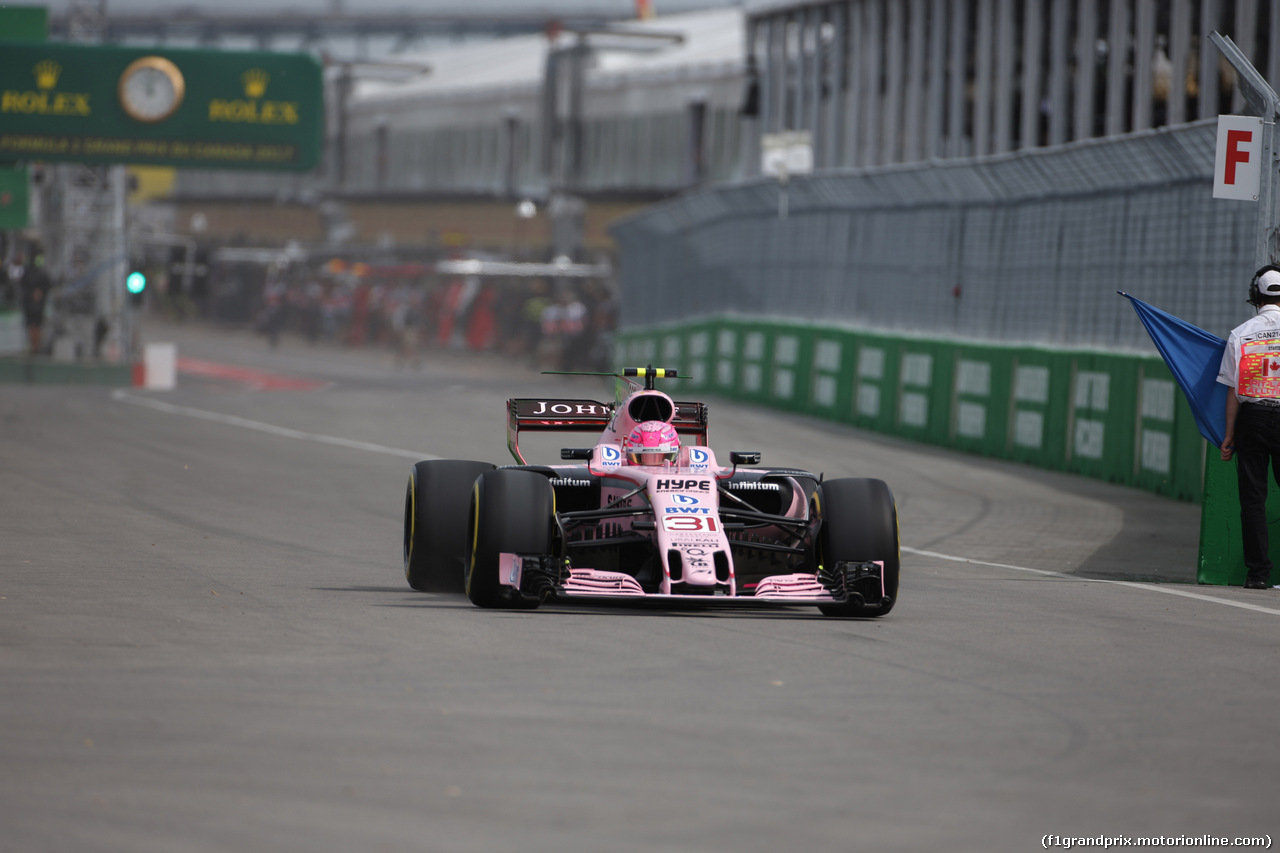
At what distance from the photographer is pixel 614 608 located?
9.05m

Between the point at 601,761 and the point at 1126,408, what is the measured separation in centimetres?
1267

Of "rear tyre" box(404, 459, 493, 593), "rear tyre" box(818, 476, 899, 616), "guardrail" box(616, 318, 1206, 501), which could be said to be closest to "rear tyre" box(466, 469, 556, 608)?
"rear tyre" box(404, 459, 493, 593)

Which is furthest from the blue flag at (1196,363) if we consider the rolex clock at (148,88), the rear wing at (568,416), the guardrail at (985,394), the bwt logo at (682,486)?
the rolex clock at (148,88)

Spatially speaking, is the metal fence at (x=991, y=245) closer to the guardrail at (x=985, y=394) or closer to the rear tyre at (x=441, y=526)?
the guardrail at (x=985, y=394)

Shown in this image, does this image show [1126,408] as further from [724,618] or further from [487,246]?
[487,246]

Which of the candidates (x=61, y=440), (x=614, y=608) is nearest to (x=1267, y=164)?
(x=614, y=608)

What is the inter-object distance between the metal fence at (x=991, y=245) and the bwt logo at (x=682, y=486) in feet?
25.3

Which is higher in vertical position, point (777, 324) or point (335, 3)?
point (335, 3)

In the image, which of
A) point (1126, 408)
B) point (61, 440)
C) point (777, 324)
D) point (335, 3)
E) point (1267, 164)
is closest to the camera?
point (1267, 164)

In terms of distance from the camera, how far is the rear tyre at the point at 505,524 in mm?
8617

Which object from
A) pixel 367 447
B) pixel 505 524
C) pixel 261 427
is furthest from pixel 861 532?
pixel 261 427

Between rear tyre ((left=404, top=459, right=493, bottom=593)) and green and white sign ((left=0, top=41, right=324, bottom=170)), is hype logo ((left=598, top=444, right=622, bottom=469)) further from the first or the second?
green and white sign ((left=0, top=41, right=324, bottom=170))

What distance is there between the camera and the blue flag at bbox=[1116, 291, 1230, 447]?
1080 cm

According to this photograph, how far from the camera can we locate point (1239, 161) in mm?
11109
